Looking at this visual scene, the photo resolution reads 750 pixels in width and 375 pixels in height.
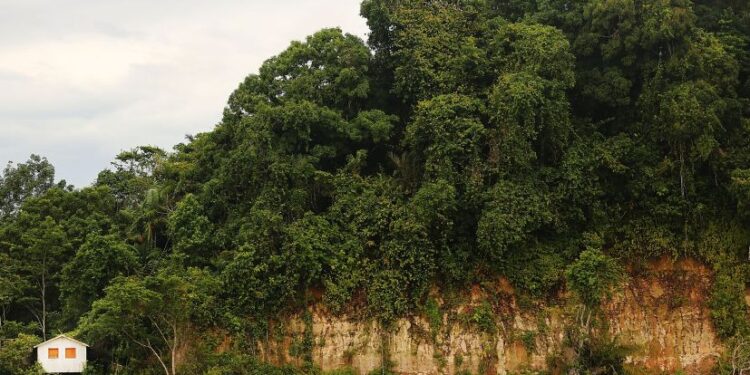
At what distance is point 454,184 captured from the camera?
17.7 m

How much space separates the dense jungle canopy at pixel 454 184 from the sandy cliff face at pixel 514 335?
1.57 ft

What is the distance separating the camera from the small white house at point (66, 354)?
1792 cm

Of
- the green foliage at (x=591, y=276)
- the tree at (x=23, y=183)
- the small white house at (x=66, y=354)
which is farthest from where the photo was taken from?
the tree at (x=23, y=183)

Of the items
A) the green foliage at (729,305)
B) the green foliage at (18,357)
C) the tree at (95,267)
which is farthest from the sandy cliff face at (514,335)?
the green foliage at (18,357)

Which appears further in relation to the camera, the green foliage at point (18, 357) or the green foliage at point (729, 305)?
the green foliage at point (18, 357)

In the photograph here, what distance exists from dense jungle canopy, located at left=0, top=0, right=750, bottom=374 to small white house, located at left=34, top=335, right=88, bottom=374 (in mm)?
395

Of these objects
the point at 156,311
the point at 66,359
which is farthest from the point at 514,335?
the point at 66,359

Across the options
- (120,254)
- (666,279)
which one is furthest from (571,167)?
(120,254)

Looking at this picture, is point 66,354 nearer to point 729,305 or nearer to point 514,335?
point 514,335

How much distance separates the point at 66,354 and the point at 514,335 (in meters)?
11.6

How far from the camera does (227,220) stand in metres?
19.2

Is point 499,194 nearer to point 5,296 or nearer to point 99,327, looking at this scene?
point 99,327

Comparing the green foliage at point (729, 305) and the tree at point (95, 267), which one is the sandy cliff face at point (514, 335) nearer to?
the green foliage at point (729, 305)

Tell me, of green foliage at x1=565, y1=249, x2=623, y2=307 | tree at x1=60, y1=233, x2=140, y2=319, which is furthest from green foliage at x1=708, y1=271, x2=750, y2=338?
tree at x1=60, y1=233, x2=140, y2=319
